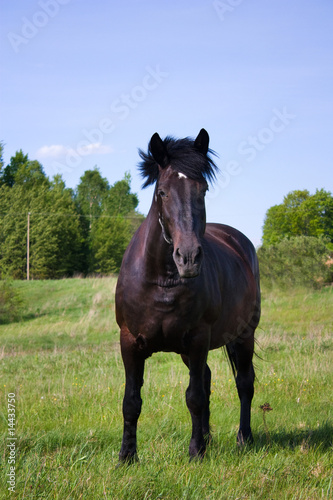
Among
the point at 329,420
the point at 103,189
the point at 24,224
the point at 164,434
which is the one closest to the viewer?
the point at 164,434

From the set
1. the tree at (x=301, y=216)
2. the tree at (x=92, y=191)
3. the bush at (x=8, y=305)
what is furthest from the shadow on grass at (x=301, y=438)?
the tree at (x=92, y=191)

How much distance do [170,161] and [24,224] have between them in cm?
3887

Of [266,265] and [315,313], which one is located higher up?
[266,265]

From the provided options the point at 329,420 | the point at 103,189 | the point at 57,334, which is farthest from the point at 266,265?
the point at 103,189

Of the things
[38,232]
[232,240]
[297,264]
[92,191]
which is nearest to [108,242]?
[38,232]

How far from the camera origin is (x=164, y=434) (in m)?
4.76

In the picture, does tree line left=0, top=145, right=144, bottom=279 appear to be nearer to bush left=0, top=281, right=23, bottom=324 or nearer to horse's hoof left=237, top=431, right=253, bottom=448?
bush left=0, top=281, right=23, bottom=324

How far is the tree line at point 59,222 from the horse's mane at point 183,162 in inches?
1266

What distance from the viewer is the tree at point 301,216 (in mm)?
50438

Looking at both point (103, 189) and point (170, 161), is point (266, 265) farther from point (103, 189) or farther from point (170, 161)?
point (103, 189)

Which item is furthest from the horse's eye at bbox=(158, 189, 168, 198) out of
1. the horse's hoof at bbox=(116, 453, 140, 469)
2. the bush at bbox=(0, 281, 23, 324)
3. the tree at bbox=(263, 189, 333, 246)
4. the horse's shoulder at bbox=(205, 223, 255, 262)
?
the tree at bbox=(263, 189, 333, 246)

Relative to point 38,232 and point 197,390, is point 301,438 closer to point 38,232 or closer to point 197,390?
point 197,390

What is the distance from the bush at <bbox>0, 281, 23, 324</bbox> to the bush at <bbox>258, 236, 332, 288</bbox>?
1224 cm

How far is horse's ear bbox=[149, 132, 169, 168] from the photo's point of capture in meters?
3.67
